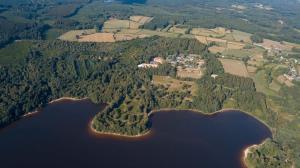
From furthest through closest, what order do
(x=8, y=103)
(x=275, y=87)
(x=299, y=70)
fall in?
(x=299, y=70), (x=275, y=87), (x=8, y=103)

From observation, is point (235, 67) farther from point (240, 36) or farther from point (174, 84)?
point (240, 36)

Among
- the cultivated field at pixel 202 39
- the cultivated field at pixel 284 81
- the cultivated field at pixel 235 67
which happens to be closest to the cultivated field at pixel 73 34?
the cultivated field at pixel 202 39

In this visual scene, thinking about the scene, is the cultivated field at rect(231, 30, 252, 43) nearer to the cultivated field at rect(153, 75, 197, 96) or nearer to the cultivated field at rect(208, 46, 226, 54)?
the cultivated field at rect(208, 46, 226, 54)

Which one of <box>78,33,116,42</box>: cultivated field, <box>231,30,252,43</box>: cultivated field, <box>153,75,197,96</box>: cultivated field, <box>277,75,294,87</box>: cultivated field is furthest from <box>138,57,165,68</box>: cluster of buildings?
<box>231,30,252,43</box>: cultivated field

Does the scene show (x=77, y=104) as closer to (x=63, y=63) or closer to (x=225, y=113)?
(x=63, y=63)

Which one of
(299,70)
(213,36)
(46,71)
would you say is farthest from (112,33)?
(299,70)

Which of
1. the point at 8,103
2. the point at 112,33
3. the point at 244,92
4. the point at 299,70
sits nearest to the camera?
the point at 8,103
